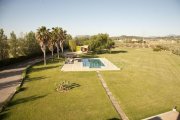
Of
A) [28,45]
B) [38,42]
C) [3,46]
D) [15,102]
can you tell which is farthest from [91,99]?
[28,45]

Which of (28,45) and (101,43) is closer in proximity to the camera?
(28,45)

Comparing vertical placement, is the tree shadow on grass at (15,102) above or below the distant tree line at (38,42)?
below

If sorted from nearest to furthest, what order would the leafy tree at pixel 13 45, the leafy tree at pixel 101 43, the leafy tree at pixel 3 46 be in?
the leafy tree at pixel 3 46 → the leafy tree at pixel 13 45 → the leafy tree at pixel 101 43

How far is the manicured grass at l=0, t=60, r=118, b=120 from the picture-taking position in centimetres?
1505

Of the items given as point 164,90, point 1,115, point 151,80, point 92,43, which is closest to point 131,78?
point 151,80

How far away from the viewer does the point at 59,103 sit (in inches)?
699

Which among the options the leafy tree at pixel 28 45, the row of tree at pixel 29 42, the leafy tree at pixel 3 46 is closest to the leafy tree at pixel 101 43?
the row of tree at pixel 29 42

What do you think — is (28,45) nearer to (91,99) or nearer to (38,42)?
(38,42)

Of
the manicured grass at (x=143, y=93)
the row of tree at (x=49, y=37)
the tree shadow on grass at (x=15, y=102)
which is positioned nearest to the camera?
the tree shadow on grass at (x=15, y=102)

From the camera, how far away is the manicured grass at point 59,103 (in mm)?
15055

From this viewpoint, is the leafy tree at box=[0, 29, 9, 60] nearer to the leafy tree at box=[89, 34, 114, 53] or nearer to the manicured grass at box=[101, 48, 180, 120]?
the leafy tree at box=[89, 34, 114, 53]

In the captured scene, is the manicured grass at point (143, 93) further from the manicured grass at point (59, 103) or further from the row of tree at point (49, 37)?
the row of tree at point (49, 37)

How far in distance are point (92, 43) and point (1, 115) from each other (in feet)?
162

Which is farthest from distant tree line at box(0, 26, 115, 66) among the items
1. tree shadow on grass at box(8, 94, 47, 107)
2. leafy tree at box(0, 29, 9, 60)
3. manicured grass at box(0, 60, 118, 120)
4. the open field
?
tree shadow on grass at box(8, 94, 47, 107)
